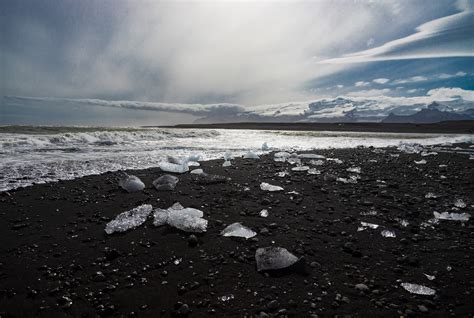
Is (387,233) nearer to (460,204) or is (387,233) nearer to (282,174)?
(460,204)

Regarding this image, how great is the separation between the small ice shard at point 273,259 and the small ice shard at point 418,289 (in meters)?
1.04

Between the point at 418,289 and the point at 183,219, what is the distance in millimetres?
2741

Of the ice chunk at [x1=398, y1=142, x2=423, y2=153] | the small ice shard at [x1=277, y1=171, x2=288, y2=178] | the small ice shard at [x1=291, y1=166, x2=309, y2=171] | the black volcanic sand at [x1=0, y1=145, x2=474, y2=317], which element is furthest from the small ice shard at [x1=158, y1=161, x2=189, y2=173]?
the ice chunk at [x1=398, y1=142, x2=423, y2=153]

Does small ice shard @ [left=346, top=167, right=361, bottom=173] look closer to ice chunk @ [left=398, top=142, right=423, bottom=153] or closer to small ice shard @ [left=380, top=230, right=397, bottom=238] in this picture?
small ice shard @ [left=380, top=230, right=397, bottom=238]

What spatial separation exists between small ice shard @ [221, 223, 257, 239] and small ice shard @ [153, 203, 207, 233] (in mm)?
300

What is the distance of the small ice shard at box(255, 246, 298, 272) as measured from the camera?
2877 mm

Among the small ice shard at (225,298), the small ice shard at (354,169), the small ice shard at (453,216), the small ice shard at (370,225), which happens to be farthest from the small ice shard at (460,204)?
the small ice shard at (225,298)

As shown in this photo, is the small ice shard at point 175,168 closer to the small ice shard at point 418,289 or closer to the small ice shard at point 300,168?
the small ice shard at point 300,168

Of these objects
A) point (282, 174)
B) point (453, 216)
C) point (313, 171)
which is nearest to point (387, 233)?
point (453, 216)

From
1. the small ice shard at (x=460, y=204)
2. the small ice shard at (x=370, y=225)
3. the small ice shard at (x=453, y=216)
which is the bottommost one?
the small ice shard at (x=370, y=225)

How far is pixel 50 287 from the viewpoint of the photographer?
264 centimetres

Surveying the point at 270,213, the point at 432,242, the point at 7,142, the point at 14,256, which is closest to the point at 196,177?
the point at 270,213

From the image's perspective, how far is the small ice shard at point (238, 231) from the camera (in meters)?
3.61

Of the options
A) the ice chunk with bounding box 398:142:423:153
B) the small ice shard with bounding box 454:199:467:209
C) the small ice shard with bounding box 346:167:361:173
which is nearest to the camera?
the small ice shard with bounding box 454:199:467:209
